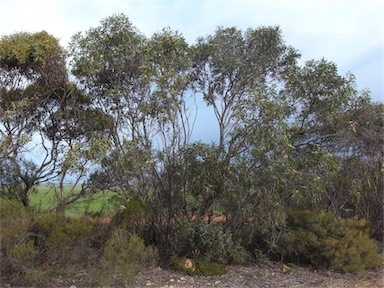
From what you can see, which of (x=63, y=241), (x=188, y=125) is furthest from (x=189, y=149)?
(x=63, y=241)

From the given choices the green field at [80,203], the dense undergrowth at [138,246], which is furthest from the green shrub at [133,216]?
the green field at [80,203]

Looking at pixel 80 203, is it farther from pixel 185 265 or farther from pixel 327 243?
pixel 327 243

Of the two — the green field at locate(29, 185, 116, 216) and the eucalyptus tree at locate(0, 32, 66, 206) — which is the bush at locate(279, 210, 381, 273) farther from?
the eucalyptus tree at locate(0, 32, 66, 206)

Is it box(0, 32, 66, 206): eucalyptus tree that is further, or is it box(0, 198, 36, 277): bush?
box(0, 32, 66, 206): eucalyptus tree

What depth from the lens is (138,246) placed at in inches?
270

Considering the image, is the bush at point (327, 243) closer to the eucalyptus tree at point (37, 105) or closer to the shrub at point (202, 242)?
the shrub at point (202, 242)

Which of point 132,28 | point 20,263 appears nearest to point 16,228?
point 20,263

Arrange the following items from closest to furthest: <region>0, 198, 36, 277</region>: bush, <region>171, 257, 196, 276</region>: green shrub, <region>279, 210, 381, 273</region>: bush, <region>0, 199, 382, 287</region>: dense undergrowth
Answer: <region>0, 198, 36, 277</region>: bush → <region>0, 199, 382, 287</region>: dense undergrowth → <region>171, 257, 196, 276</region>: green shrub → <region>279, 210, 381, 273</region>: bush

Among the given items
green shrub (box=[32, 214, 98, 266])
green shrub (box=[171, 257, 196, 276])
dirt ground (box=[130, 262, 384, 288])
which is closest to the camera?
green shrub (box=[32, 214, 98, 266])

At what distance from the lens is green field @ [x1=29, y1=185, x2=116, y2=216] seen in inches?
308

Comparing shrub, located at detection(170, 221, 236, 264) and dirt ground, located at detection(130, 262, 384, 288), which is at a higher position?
shrub, located at detection(170, 221, 236, 264)

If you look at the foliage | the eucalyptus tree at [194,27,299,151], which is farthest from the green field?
the eucalyptus tree at [194,27,299,151]

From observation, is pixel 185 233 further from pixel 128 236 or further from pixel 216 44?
pixel 216 44

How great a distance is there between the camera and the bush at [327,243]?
26.1 ft
